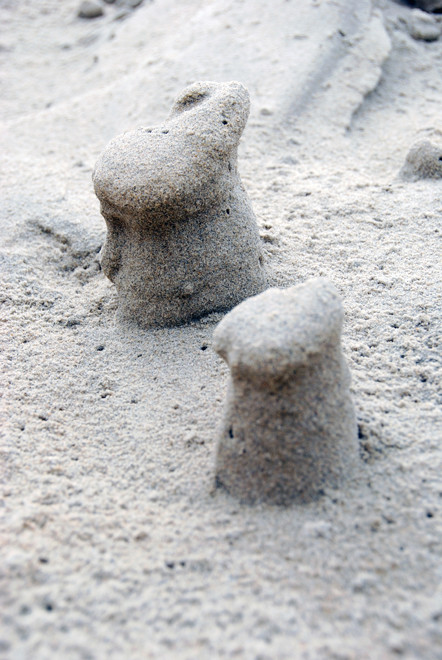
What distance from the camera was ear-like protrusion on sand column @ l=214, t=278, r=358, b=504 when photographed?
1259 mm

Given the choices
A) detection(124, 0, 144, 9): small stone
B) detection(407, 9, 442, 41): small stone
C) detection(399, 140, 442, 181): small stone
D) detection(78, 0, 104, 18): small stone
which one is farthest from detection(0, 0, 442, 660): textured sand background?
detection(78, 0, 104, 18): small stone

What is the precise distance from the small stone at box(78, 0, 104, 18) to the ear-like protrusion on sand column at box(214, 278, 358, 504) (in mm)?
4641

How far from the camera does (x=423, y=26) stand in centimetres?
390

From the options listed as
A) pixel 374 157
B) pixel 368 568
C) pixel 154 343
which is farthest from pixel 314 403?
pixel 374 157

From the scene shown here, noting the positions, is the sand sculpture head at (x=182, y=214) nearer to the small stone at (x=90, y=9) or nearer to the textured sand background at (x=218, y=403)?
the textured sand background at (x=218, y=403)

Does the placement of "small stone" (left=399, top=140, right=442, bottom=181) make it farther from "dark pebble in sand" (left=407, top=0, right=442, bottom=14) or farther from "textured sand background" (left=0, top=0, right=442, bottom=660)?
"dark pebble in sand" (left=407, top=0, right=442, bottom=14)

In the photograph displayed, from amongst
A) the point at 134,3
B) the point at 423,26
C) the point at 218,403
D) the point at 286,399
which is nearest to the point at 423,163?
the point at 218,403

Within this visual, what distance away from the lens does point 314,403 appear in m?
1.31

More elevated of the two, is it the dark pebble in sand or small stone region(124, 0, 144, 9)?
small stone region(124, 0, 144, 9)

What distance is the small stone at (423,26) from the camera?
3852mm

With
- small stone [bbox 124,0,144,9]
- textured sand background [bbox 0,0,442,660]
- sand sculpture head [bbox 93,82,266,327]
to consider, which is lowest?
textured sand background [bbox 0,0,442,660]

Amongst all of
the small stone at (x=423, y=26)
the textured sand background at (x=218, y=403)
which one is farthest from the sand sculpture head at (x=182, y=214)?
the small stone at (x=423, y=26)

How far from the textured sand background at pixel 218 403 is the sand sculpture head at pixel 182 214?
131mm

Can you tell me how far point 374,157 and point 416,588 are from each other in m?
2.12
